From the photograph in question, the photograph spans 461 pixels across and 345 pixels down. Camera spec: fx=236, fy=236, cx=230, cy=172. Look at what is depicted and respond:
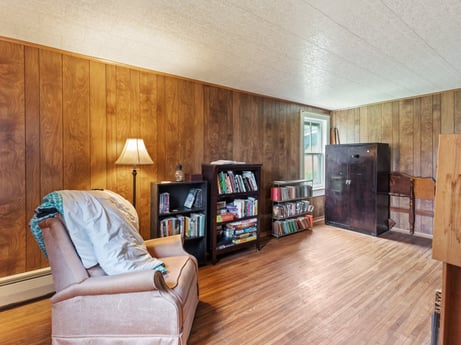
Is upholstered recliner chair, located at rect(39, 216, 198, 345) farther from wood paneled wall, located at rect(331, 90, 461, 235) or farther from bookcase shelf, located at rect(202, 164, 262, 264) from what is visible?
wood paneled wall, located at rect(331, 90, 461, 235)

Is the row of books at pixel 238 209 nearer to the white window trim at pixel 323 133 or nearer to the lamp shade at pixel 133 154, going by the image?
the lamp shade at pixel 133 154

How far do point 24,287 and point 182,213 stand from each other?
160cm

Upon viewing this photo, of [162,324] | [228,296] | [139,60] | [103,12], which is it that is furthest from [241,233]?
[103,12]

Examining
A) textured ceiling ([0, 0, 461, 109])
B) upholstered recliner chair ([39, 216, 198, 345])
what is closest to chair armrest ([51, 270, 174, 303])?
upholstered recliner chair ([39, 216, 198, 345])

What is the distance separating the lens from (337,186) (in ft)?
14.6

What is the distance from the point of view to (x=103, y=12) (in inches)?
68.4

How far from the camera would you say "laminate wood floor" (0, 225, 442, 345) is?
1.72 metres

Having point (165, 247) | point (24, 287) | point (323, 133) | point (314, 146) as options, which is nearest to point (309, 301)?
point (165, 247)

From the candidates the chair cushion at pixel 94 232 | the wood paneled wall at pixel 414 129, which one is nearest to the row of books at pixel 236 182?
the chair cushion at pixel 94 232

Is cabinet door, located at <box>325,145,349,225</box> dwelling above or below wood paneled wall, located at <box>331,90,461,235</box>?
below

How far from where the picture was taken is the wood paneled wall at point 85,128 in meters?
2.13

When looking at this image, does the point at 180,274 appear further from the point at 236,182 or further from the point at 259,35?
the point at 259,35

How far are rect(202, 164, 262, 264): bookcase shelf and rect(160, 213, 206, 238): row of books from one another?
5.8 inches

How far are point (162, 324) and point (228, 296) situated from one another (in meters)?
0.92
